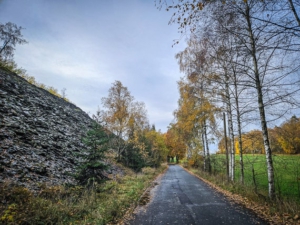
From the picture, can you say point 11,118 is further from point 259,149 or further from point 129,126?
point 259,149

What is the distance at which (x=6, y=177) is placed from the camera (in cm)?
702

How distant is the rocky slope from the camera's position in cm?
814

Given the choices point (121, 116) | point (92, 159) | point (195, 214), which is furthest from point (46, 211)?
point (121, 116)

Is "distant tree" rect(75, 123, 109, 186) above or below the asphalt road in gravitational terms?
above

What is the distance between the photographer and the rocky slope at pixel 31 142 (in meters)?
8.14

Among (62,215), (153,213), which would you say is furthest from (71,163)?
(153,213)

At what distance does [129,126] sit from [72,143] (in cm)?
924

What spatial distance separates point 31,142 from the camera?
11.0 m

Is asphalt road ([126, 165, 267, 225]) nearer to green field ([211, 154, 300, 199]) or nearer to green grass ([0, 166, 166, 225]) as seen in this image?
green grass ([0, 166, 166, 225])

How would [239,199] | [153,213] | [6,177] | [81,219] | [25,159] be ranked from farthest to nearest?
[25,159]
[239,199]
[6,177]
[153,213]
[81,219]

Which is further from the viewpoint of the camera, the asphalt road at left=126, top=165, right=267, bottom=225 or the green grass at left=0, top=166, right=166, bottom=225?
the asphalt road at left=126, top=165, right=267, bottom=225

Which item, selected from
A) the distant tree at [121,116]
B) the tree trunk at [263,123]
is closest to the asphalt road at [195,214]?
the tree trunk at [263,123]

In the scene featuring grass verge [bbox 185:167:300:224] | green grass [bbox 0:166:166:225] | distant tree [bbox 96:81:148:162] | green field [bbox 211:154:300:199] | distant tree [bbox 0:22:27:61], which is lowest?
green grass [bbox 0:166:166:225]

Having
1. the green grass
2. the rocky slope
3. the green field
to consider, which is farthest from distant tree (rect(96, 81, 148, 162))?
the green grass
